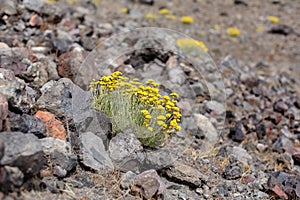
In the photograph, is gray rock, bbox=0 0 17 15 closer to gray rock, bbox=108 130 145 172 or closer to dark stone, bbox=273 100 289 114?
gray rock, bbox=108 130 145 172

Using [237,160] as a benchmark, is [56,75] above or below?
above

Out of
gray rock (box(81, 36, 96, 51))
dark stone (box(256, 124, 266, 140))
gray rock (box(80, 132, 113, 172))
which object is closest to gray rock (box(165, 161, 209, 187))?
gray rock (box(80, 132, 113, 172))

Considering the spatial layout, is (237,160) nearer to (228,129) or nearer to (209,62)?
(228,129)

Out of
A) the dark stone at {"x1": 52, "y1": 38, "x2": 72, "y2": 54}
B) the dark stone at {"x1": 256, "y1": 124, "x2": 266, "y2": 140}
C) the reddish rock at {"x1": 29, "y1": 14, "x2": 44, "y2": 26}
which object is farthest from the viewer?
the reddish rock at {"x1": 29, "y1": 14, "x2": 44, "y2": 26}

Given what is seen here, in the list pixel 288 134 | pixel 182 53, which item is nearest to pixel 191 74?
pixel 182 53

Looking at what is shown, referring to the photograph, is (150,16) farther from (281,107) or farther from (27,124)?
(27,124)

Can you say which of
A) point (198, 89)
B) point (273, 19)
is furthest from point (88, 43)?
point (273, 19)

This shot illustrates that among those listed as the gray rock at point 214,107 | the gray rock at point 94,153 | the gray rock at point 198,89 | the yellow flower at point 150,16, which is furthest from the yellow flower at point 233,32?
the gray rock at point 94,153
